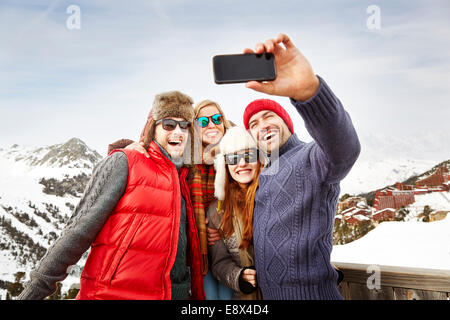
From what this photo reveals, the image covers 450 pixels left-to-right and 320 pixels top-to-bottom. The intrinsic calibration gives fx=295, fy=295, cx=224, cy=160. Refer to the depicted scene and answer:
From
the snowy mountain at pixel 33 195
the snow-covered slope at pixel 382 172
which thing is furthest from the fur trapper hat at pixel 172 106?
the snowy mountain at pixel 33 195

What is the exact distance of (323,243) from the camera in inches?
60.6

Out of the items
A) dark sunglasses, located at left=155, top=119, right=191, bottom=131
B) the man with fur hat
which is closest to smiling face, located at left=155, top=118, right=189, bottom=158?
dark sunglasses, located at left=155, top=119, right=191, bottom=131

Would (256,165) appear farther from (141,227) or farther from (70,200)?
(70,200)

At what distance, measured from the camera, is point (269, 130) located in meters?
1.92

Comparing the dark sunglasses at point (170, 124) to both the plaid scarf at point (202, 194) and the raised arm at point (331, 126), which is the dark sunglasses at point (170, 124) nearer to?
the plaid scarf at point (202, 194)

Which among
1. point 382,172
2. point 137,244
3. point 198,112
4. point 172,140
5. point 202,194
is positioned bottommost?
point 382,172

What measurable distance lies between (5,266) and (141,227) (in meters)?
62.3

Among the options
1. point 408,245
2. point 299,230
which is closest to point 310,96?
point 299,230

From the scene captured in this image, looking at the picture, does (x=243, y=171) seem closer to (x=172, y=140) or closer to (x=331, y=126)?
(x=172, y=140)

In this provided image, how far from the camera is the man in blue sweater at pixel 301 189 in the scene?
1104 millimetres

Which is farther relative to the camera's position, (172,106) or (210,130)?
(210,130)

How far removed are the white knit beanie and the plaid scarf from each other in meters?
0.13

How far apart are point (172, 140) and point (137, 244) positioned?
69 cm

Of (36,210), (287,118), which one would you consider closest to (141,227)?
(287,118)
